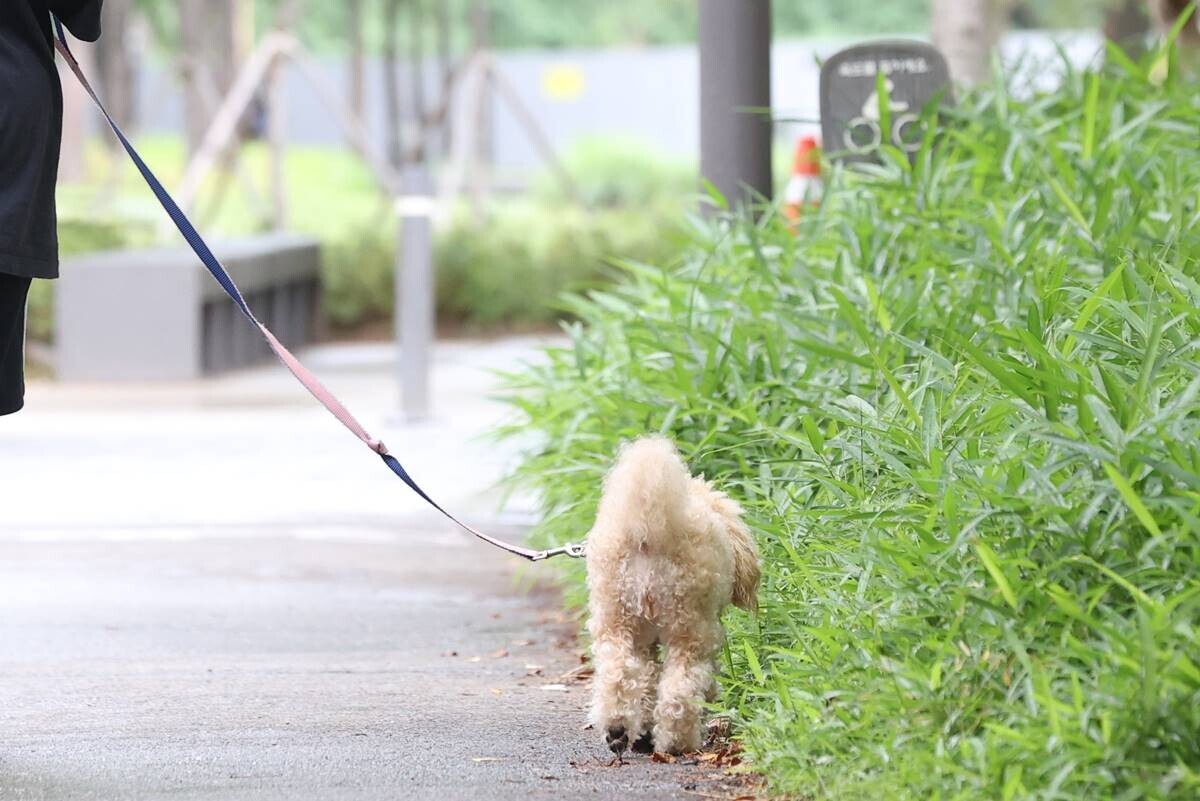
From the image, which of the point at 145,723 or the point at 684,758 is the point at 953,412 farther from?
the point at 145,723

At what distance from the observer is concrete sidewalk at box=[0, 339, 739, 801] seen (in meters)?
4.07

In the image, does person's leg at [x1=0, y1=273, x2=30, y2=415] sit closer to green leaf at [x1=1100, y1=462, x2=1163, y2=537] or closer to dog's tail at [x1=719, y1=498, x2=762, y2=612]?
dog's tail at [x1=719, y1=498, x2=762, y2=612]

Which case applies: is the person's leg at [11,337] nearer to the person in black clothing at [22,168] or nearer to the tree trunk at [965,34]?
the person in black clothing at [22,168]

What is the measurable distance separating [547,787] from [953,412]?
4.76 feet

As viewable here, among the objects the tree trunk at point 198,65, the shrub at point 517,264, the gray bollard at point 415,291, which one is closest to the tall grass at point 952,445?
the gray bollard at point 415,291

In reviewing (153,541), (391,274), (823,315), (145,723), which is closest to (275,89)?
(391,274)

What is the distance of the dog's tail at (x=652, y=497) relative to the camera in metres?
3.96

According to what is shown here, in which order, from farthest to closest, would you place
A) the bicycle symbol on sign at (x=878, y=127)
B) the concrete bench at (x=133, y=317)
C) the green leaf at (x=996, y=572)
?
the concrete bench at (x=133, y=317), the bicycle symbol on sign at (x=878, y=127), the green leaf at (x=996, y=572)

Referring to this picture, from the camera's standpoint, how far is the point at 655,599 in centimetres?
401

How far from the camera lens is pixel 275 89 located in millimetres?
18141

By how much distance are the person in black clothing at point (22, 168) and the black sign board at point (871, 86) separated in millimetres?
4089

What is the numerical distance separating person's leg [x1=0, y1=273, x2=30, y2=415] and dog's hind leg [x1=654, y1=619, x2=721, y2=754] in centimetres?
164

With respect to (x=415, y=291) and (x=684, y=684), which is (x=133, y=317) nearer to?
(x=415, y=291)

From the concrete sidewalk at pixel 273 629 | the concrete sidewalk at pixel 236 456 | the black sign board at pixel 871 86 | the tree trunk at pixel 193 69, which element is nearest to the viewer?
the concrete sidewalk at pixel 273 629
